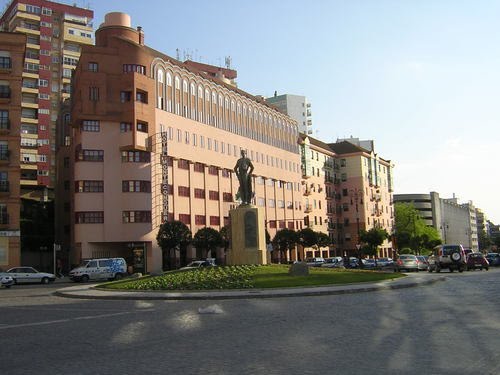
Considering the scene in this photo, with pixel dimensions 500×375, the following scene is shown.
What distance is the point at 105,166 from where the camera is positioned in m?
A: 58.2

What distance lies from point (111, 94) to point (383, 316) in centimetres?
5057

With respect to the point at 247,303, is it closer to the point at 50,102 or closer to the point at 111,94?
the point at 111,94

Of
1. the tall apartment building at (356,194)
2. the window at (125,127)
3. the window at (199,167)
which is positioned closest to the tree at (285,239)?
the window at (199,167)

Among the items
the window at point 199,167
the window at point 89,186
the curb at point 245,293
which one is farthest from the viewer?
the window at point 199,167

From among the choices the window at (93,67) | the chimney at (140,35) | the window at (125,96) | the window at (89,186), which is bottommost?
the window at (89,186)

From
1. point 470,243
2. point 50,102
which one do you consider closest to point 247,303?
point 50,102

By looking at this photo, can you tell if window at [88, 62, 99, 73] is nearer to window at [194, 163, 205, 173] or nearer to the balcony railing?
the balcony railing

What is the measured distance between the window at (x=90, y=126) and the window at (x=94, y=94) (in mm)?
2341

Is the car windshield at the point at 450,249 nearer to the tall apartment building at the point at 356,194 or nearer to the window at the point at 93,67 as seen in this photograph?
the window at the point at 93,67

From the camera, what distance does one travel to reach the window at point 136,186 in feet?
193

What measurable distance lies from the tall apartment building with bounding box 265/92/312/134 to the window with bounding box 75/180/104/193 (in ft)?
290

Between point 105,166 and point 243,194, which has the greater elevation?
point 105,166

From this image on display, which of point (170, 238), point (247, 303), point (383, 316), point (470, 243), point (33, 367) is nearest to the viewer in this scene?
point (33, 367)

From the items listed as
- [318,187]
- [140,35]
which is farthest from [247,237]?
[318,187]
